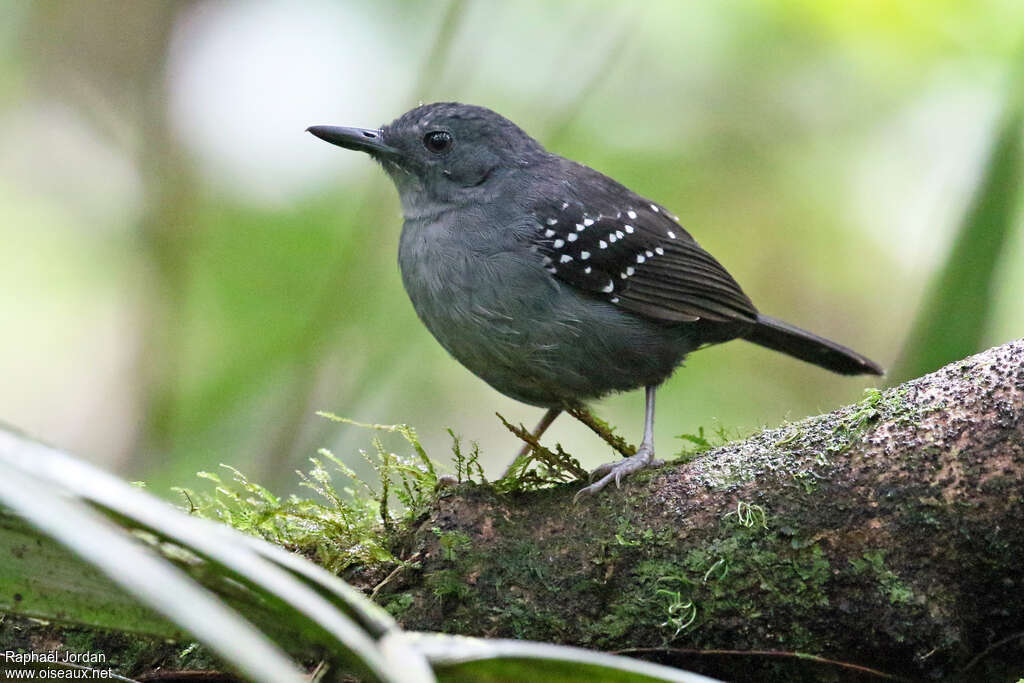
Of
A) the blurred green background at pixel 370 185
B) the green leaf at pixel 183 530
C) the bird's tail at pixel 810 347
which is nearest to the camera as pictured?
the green leaf at pixel 183 530

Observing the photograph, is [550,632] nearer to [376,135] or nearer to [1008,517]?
[1008,517]

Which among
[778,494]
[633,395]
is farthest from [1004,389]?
[633,395]

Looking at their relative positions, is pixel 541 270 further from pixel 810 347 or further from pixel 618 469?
pixel 810 347

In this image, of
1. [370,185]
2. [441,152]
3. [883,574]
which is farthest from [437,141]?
[883,574]

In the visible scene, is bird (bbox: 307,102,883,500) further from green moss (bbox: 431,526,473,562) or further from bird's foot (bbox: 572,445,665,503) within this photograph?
green moss (bbox: 431,526,473,562)

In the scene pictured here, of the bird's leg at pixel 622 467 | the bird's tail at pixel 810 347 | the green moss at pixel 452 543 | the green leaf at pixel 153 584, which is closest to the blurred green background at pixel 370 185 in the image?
the bird's tail at pixel 810 347

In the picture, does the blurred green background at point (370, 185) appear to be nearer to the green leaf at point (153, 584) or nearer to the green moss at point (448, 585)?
the green moss at point (448, 585)

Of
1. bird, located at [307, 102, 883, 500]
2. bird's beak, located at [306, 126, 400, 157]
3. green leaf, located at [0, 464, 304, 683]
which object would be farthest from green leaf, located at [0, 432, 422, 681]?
bird's beak, located at [306, 126, 400, 157]
